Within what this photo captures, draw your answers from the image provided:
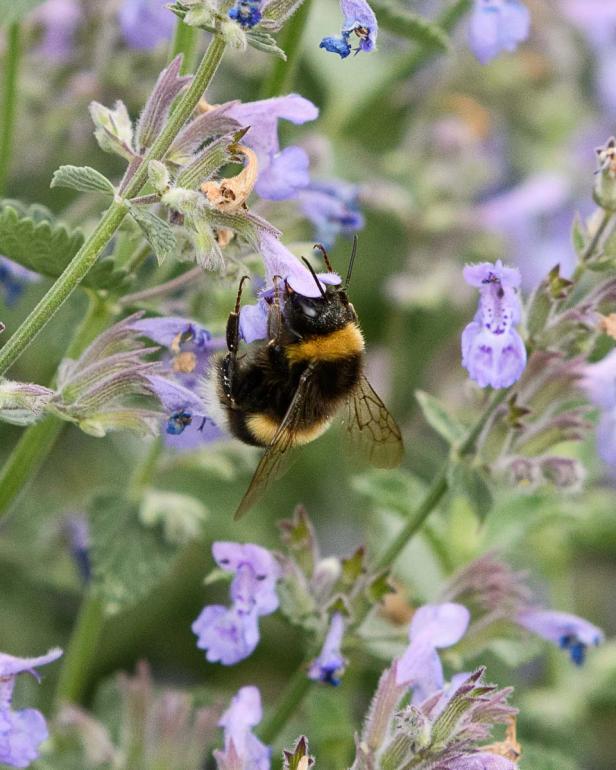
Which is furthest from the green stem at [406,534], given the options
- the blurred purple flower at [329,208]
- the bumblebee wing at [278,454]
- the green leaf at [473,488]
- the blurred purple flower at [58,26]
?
the blurred purple flower at [58,26]

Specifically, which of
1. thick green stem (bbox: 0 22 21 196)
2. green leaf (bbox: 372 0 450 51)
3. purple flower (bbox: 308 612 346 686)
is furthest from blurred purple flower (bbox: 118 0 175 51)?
purple flower (bbox: 308 612 346 686)

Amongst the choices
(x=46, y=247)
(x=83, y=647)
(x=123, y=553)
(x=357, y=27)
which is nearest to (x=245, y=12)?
(x=357, y=27)

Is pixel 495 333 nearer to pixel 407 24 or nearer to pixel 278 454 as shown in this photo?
pixel 278 454

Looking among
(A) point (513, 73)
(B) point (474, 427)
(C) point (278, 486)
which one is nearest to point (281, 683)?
(C) point (278, 486)

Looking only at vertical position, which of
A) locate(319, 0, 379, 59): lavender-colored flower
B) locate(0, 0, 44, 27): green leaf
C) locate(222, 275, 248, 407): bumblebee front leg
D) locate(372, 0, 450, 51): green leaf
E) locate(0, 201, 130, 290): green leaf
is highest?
A: locate(372, 0, 450, 51): green leaf

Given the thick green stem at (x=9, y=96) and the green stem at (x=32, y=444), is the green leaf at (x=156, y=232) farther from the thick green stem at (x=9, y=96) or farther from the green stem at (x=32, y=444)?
the thick green stem at (x=9, y=96)

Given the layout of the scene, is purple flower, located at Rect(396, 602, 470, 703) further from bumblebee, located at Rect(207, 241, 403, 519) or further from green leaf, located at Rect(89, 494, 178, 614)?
green leaf, located at Rect(89, 494, 178, 614)
